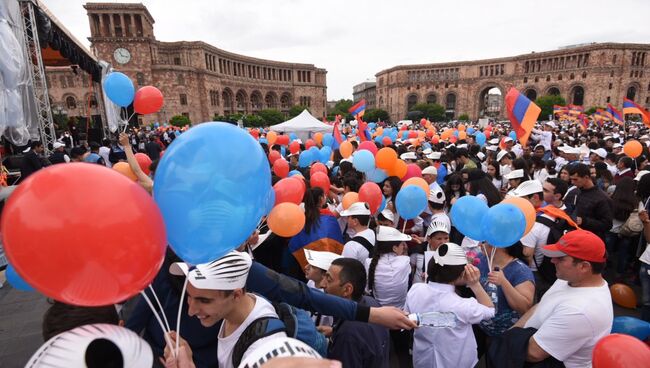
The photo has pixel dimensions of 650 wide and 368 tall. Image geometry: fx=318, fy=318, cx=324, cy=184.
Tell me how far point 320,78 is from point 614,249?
6374 centimetres

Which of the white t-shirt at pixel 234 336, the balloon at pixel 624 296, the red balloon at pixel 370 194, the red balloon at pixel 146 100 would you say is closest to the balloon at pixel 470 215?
the red balloon at pixel 370 194

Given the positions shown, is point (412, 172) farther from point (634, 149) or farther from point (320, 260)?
point (634, 149)

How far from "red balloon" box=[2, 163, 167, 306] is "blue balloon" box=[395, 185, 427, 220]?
279 centimetres

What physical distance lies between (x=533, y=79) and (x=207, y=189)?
66.0 meters

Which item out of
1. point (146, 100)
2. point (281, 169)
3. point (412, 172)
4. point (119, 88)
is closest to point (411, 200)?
point (412, 172)

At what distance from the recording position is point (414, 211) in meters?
3.54

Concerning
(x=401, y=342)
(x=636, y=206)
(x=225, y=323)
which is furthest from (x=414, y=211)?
(x=636, y=206)

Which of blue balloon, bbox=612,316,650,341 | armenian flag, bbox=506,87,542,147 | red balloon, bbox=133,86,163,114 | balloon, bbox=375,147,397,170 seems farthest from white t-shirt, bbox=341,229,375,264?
armenian flag, bbox=506,87,542,147

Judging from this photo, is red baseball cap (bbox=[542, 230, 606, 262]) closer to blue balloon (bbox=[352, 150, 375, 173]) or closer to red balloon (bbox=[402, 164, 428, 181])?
red balloon (bbox=[402, 164, 428, 181])

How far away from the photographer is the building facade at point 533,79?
1885 inches

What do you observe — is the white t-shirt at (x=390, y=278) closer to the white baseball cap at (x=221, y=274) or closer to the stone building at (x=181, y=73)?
the white baseball cap at (x=221, y=274)

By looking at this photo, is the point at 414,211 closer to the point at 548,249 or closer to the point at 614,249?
the point at 548,249

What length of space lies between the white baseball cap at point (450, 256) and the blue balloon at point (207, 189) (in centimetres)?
129

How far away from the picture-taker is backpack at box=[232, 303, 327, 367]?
1.42 metres
